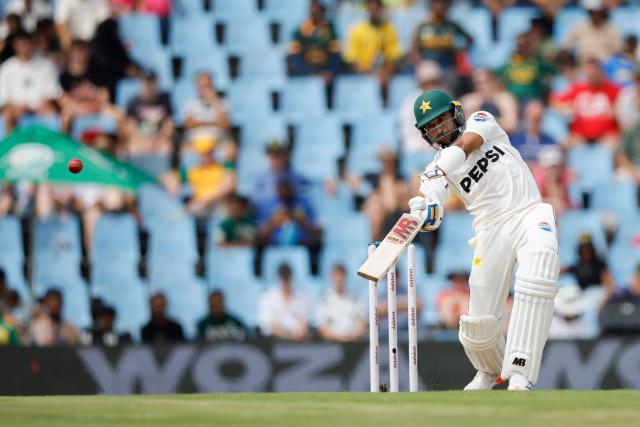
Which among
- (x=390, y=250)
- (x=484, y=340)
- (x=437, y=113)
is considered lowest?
(x=484, y=340)

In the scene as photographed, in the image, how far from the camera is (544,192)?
1384cm

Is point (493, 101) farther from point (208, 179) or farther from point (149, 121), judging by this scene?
point (149, 121)

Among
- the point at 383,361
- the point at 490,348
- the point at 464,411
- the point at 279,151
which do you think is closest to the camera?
the point at 464,411

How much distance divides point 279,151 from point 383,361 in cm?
387

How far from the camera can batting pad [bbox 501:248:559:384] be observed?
846 centimetres

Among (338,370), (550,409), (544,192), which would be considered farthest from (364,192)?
(550,409)

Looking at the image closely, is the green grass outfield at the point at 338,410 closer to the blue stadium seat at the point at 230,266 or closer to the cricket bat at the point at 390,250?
the cricket bat at the point at 390,250

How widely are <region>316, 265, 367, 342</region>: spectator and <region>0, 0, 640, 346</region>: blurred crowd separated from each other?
0.04 ft

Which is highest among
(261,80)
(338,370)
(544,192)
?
(261,80)

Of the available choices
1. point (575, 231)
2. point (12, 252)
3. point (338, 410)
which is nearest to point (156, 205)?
point (12, 252)

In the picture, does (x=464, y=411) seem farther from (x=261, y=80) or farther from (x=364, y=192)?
(x=261, y=80)

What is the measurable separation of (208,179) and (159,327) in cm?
237

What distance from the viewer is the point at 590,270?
13055 millimetres

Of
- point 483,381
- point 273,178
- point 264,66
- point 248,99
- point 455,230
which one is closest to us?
point 483,381
